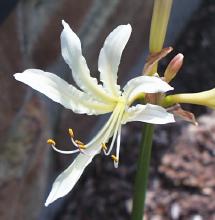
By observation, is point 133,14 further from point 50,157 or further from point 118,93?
point 118,93

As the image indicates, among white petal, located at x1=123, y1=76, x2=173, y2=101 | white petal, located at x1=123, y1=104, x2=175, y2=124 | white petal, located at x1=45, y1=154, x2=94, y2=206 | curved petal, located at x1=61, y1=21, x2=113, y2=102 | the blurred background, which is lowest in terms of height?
white petal, located at x1=45, y1=154, x2=94, y2=206

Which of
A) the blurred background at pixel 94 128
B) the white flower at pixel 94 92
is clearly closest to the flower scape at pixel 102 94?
the white flower at pixel 94 92

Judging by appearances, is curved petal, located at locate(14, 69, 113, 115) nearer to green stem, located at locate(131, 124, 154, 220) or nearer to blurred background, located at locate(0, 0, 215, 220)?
green stem, located at locate(131, 124, 154, 220)

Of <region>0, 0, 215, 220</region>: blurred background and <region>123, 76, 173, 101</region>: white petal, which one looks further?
<region>0, 0, 215, 220</region>: blurred background

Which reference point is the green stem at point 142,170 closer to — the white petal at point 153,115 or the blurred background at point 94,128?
the white petal at point 153,115

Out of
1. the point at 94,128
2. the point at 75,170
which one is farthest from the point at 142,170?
the point at 94,128

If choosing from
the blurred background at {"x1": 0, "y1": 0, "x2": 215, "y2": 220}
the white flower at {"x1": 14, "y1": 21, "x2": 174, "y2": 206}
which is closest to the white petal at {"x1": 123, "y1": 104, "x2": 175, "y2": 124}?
the white flower at {"x1": 14, "y1": 21, "x2": 174, "y2": 206}

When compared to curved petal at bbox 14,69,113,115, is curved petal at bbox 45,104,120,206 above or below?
below
